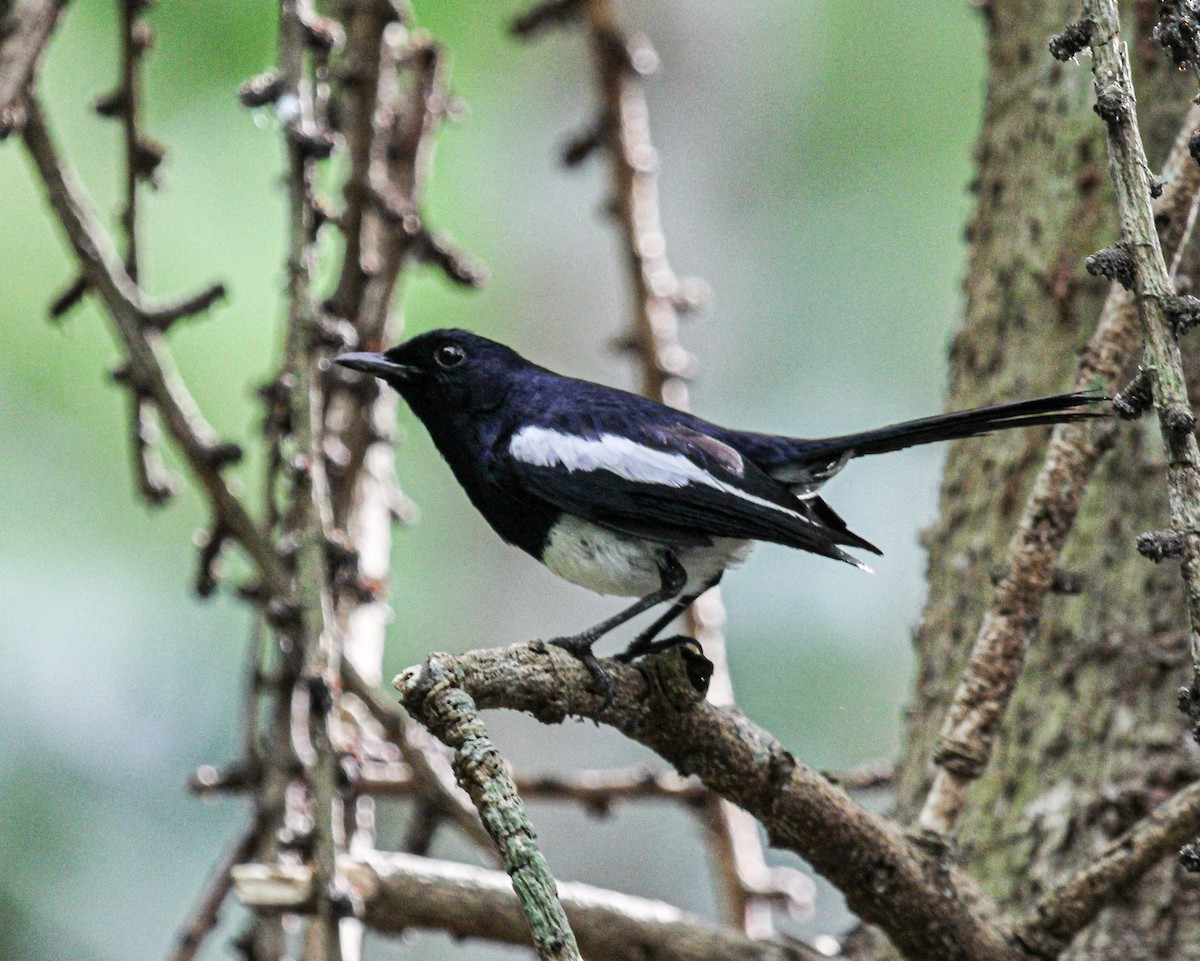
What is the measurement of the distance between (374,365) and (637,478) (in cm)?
83

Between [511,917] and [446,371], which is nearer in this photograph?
[511,917]

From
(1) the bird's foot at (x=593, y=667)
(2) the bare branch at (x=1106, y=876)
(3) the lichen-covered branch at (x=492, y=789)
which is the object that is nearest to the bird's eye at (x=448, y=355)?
(1) the bird's foot at (x=593, y=667)

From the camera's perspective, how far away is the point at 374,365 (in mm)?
3611

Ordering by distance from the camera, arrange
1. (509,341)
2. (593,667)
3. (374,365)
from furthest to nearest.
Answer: (509,341)
(374,365)
(593,667)

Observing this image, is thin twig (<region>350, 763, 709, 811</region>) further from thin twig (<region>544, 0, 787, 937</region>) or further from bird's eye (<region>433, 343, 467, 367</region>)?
bird's eye (<region>433, 343, 467, 367</region>)

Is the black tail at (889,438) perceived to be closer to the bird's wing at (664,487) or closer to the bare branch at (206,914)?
the bird's wing at (664,487)

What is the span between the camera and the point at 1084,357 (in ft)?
9.30

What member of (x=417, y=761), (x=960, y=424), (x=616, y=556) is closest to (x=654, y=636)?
(x=616, y=556)

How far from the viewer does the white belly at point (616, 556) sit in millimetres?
3246

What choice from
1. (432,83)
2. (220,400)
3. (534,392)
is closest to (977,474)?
(534,392)

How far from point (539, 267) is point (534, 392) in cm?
642

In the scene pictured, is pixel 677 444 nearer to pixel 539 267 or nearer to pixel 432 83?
pixel 432 83

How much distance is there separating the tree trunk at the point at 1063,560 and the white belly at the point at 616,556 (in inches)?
26.2

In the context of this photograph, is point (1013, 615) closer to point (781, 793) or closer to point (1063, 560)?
point (781, 793)
